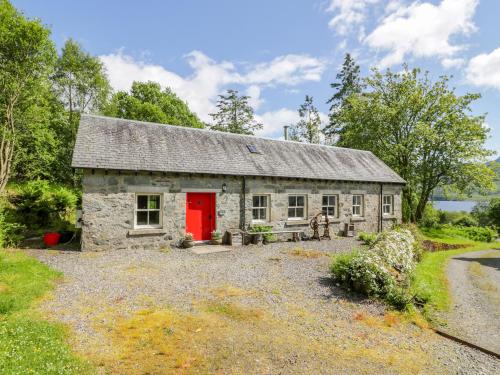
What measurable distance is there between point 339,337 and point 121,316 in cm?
452

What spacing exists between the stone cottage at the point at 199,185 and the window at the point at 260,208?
55 mm

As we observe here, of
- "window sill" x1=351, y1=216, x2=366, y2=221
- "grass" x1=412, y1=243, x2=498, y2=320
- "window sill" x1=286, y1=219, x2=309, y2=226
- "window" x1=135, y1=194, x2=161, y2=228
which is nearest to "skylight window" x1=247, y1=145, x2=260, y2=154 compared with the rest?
"window sill" x1=286, y1=219, x2=309, y2=226

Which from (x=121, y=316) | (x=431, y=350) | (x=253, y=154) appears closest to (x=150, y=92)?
(x=253, y=154)

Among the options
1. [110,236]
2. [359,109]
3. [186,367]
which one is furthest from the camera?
[359,109]

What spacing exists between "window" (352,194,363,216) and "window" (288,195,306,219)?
4439 millimetres

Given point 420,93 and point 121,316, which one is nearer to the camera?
point 121,316

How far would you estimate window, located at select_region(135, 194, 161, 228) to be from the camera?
12477 millimetres

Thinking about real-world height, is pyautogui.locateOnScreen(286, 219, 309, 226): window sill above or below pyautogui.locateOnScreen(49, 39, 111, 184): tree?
below

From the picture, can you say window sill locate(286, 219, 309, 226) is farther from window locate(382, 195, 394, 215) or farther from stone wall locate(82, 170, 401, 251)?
window locate(382, 195, 394, 215)

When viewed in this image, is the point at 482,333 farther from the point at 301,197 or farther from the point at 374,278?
the point at 301,197

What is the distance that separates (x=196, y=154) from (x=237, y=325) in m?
10.1

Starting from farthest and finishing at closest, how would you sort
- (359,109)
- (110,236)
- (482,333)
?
1. (359,109)
2. (110,236)
3. (482,333)

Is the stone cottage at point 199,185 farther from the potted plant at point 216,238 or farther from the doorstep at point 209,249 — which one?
the doorstep at point 209,249

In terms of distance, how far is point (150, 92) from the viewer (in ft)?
114
